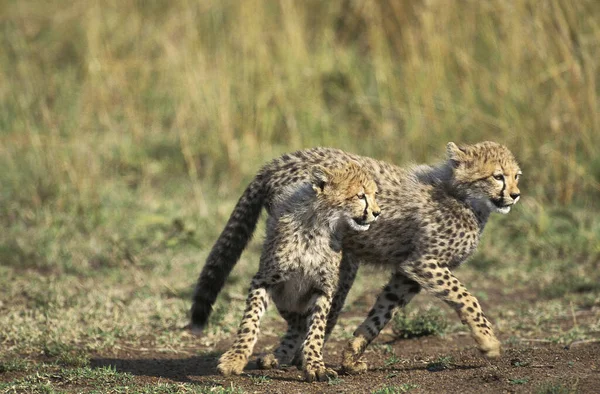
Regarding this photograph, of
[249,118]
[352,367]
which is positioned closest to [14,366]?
[352,367]

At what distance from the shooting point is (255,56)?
8.16m

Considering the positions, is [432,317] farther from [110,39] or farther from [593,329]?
[110,39]

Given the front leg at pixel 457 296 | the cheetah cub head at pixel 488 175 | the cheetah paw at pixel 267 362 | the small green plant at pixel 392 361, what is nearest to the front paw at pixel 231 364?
the cheetah paw at pixel 267 362

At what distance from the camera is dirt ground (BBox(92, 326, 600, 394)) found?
3.83m

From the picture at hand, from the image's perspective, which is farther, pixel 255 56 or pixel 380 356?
pixel 255 56

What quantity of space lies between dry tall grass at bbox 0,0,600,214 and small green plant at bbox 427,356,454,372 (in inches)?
116

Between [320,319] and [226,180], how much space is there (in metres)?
3.50

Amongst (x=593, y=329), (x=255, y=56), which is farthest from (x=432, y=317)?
(x=255, y=56)

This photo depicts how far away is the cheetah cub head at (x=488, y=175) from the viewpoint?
441 cm

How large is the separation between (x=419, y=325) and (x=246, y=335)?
3.77 ft

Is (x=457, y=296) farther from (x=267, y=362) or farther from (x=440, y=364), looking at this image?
(x=267, y=362)

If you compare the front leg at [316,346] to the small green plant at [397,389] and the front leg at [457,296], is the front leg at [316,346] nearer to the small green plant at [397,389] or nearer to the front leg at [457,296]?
the small green plant at [397,389]

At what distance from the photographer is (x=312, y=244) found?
421 centimetres

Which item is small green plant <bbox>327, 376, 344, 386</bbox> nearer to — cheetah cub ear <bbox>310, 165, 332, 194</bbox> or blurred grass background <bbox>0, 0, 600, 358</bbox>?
cheetah cub ear <bbox>310, 165, 332, 194</bbox>
